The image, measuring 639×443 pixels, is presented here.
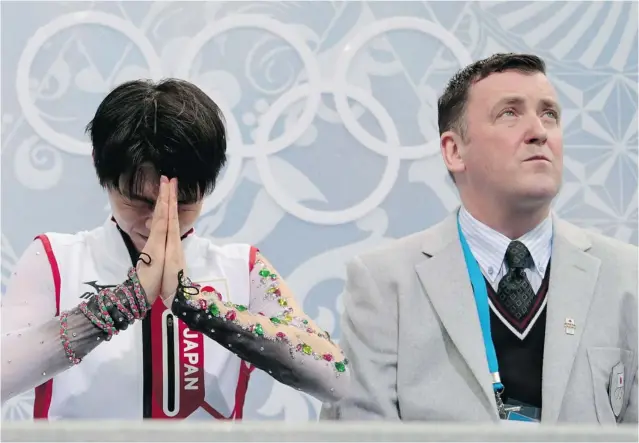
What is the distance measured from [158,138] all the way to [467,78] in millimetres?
736

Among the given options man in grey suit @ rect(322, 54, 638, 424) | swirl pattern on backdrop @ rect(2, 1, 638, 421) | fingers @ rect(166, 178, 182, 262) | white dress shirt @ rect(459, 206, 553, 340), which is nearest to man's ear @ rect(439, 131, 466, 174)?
man in grey suit @ rect(322, 54, 638, 424)

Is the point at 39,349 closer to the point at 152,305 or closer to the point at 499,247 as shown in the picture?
the point at 152,305

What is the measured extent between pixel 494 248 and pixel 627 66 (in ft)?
2.87

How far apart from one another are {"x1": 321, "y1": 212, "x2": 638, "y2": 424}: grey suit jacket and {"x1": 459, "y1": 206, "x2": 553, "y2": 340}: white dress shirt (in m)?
0.03

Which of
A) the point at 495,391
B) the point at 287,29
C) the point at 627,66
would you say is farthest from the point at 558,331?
the point at 287,29

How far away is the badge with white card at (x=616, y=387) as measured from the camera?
1838mm

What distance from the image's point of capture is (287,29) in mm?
2441

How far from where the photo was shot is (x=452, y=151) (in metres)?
2.05

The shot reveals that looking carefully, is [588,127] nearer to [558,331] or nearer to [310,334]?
[558,331]

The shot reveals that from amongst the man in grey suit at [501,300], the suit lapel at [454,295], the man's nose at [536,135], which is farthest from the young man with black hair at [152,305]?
the man's nose at [536,135]

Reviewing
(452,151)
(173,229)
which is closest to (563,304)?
(452,151)

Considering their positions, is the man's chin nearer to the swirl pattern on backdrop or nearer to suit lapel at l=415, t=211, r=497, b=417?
the swirl pattern on backdrop

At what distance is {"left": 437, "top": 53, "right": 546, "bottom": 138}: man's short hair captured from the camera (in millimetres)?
1986

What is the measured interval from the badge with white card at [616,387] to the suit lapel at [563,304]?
0.32 feet
